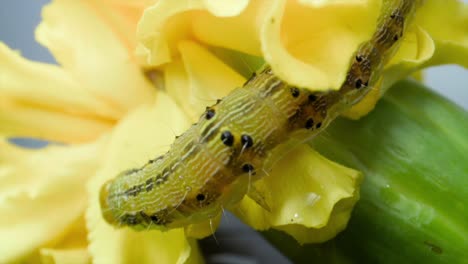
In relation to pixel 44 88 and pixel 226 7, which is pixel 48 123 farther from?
pixel 226 7

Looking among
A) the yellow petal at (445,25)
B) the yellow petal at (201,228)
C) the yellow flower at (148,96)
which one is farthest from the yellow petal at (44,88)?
the yellow petal at (445,25)

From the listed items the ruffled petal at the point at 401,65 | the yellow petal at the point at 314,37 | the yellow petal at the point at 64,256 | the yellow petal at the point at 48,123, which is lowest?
the ruffled petal at the point at 401,65

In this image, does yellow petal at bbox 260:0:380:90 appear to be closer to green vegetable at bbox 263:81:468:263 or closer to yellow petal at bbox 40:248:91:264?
green vegetable at bbox 263:81:468:263

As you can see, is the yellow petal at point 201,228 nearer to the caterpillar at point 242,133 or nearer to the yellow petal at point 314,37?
the caterpillar at point 242,133

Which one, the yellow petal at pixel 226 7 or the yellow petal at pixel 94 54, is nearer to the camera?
the yellow petal at pixel 226 7

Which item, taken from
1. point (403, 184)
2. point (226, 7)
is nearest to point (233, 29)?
point (226, 7)

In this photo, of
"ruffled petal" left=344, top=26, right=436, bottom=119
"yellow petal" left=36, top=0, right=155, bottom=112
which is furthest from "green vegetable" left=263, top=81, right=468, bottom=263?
"yellow petal" left=36, top=0, right=155, bottom=112
